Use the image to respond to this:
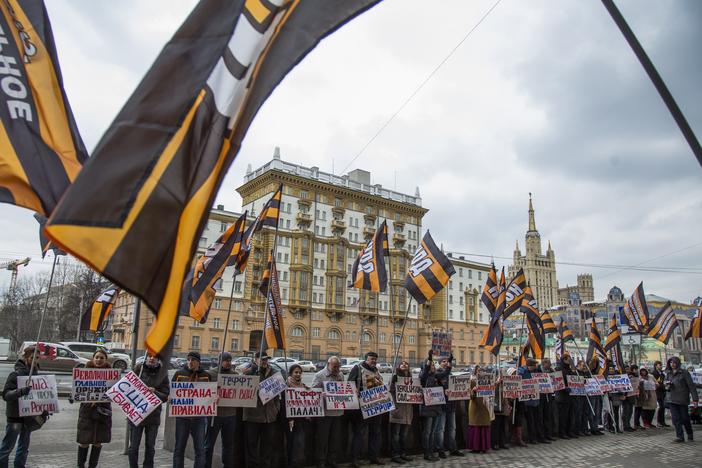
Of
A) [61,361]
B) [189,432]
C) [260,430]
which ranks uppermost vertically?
[61,361]

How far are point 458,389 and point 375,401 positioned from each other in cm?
260

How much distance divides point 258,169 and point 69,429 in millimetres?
73834

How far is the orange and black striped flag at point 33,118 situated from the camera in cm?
472

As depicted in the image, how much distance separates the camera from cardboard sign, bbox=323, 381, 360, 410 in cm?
1030

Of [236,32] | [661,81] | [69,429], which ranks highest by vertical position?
[661,81]

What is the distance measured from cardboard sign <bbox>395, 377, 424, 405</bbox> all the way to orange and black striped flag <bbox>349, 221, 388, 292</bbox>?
3.61 metres

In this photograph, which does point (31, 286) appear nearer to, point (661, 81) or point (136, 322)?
point (136, 322)

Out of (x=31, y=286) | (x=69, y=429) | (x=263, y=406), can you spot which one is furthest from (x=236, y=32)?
(x=31, y=286)

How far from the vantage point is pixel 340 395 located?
10461 millimetres

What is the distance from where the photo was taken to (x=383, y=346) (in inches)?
3482

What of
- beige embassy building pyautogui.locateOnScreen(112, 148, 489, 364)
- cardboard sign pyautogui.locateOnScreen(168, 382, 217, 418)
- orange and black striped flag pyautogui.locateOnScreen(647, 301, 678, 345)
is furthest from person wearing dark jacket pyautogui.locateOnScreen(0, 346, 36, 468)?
beige embassy building pyautogui.locateOnScreen(112, 148, 489, 364)

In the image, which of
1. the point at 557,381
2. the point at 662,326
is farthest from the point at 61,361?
the point at 662,326

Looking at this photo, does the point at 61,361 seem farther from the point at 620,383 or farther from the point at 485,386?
the point at 620,383

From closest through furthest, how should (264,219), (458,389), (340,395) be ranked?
(340,395) < (458,389) < (264,219)
